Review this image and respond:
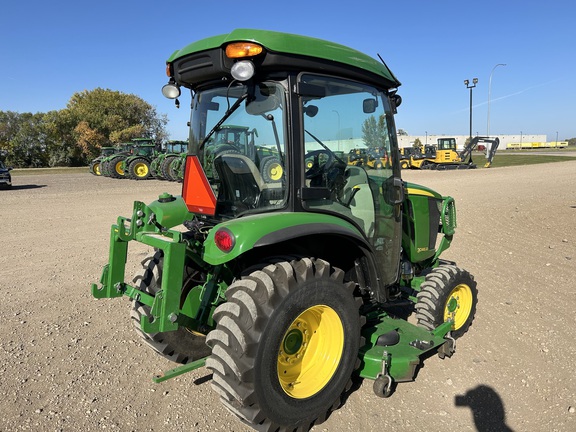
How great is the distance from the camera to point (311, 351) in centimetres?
294

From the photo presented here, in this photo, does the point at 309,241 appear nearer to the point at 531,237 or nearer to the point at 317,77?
the point at 317,77

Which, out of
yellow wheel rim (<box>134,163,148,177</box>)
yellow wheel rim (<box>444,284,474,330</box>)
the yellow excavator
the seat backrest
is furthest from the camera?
the yellow excavator

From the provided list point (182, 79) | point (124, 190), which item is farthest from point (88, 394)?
point (124, 190)

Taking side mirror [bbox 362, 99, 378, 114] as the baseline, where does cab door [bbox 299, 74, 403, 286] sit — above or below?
below

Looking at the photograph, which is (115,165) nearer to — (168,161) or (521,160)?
(168,161)

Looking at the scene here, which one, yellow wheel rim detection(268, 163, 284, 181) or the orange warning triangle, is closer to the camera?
yellow wheel rim detection(268, 163, 284, 181)

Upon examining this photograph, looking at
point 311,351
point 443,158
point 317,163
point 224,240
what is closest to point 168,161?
point 443,158

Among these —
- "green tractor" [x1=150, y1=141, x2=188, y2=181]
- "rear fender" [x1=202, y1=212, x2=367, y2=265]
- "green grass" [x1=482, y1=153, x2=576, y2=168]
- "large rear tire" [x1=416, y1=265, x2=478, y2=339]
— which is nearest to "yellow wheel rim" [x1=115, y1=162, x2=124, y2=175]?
"green tractor" [x1=150, y1=141, x2=188, y2=181]

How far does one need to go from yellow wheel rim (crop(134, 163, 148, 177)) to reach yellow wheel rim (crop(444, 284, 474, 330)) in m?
21.6

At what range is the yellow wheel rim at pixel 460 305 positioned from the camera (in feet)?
13.4

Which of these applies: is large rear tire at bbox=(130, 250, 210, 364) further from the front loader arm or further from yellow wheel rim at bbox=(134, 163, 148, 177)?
yellow wheel rim at bbox=(134, 163, 148, 177)

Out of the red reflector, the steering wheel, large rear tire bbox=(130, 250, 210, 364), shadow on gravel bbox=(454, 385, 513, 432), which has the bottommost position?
shadow on gravel bbox=(454, 385, 513, 432)

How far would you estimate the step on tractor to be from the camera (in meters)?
2.50

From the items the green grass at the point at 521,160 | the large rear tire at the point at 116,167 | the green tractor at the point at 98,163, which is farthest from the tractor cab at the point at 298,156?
the green grass at the point at 521,160
